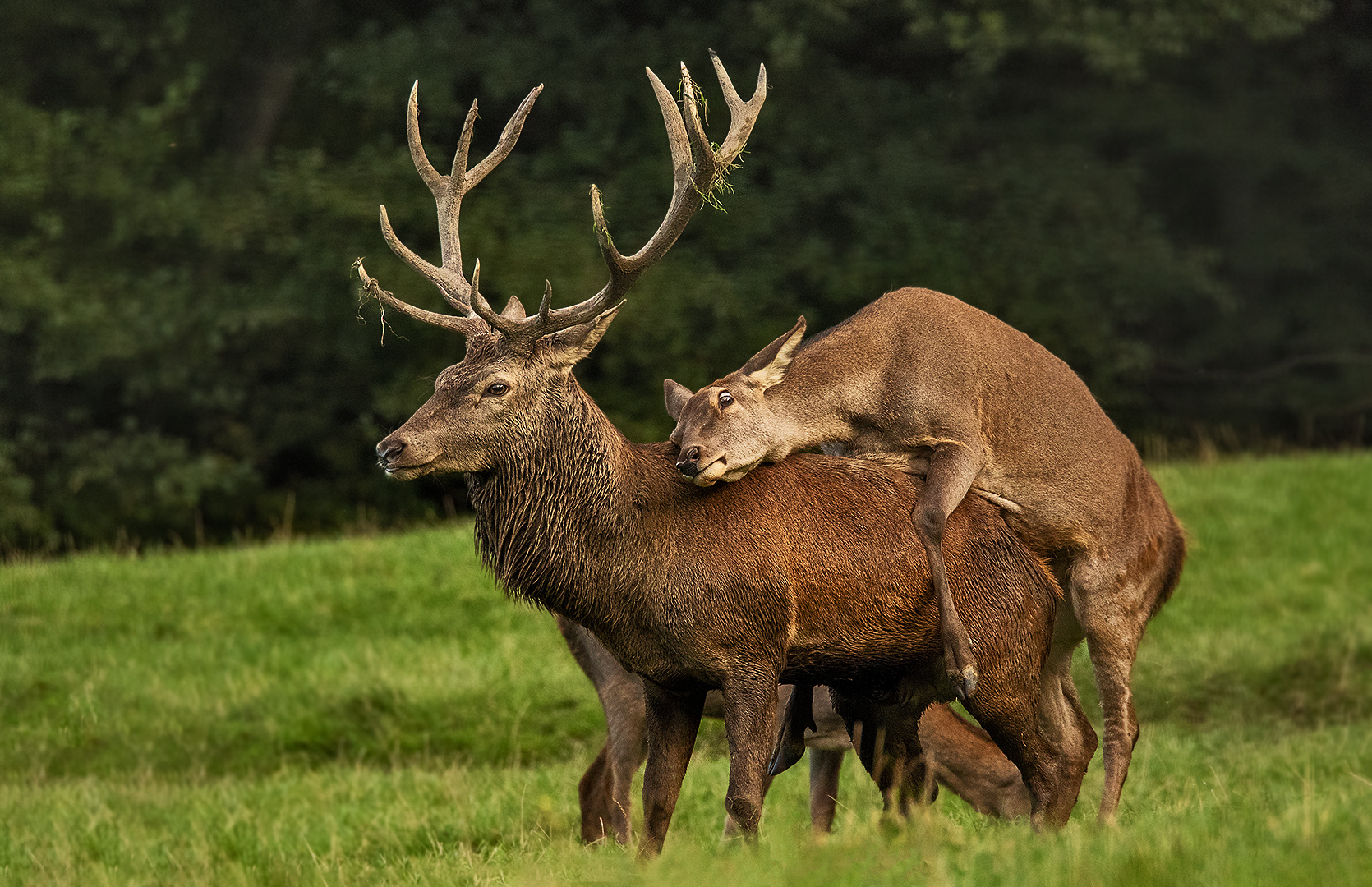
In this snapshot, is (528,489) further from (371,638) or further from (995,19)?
(995,19)

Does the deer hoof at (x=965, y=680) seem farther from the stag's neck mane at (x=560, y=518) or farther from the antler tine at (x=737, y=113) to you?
the antler tine at (x=737, y=113)

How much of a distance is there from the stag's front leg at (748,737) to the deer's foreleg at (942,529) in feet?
2.11

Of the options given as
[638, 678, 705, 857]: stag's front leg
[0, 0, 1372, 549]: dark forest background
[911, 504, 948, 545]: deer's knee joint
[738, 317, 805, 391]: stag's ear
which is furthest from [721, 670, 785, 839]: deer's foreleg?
[0, 0, 1372, 549]: dark forest background

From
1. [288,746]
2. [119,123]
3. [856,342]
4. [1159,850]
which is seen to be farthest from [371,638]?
[119,123]

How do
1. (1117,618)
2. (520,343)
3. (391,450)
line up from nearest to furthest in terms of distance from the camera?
(391,450) → (520,343) → (1117,618)

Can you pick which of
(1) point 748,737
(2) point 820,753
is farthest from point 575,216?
(1) point 748,737

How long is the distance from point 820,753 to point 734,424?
219 cm

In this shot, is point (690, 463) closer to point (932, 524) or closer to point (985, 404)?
point (932, 524)

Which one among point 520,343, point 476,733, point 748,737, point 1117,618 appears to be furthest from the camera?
point 476,733

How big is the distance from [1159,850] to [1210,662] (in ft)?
22.7

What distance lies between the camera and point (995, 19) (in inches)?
778

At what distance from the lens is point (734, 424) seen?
5703 mm

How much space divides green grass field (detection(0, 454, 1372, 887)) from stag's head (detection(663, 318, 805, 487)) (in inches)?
48.0

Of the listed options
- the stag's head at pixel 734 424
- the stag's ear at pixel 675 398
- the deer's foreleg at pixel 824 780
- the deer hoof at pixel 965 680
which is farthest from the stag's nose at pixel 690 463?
the deer's foreleg at pixel 824 780
